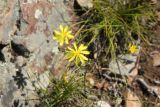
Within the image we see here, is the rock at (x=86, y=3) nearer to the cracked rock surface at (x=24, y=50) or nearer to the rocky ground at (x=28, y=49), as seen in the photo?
the rocky ground at (x=28, y=49)

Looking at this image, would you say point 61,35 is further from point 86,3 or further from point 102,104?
point 102,104

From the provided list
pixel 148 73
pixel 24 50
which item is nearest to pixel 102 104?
pixel 148 73

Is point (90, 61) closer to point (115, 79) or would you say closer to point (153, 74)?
point (115, 79)

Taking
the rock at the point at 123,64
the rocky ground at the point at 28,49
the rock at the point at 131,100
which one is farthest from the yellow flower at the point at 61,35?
the rock at the point at 131,100

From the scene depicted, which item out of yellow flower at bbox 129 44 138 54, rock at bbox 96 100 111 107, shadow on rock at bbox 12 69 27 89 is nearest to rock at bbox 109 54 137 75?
yellow flower at bbox 129 44 138 54

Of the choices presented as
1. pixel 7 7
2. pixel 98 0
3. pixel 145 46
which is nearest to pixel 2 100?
pixel 7 7

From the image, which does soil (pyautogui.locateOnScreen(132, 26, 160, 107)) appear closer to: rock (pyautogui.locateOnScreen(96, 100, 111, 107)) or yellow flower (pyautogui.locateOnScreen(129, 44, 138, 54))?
yellow flower (pyautogui.locateOnScreen(129, 44, 138, 54))
